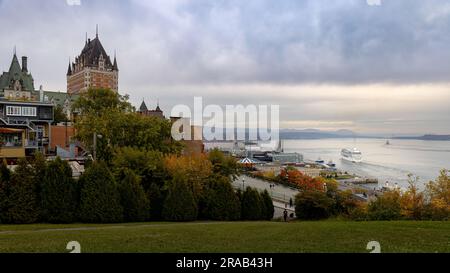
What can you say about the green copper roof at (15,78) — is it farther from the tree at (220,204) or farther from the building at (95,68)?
the tree at (220,204)

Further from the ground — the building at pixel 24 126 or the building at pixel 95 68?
the building at pixel 95 68

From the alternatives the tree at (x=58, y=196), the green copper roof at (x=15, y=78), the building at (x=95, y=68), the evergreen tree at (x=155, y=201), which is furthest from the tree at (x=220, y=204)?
the building at (x=95, y=68)

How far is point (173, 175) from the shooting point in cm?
2377

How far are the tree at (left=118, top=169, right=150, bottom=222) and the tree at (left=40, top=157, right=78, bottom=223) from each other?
2.48 metres

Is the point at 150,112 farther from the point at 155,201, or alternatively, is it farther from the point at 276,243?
the point at 276,243

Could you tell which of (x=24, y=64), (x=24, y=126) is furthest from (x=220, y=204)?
(x=24, y=64)

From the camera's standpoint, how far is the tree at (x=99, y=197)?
64.8 ft

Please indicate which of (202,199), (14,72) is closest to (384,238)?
(202,199)

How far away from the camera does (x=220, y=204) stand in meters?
23.4

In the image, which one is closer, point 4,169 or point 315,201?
point 4,169

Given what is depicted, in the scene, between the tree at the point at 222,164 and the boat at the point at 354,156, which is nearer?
the tree at the point at 222,164

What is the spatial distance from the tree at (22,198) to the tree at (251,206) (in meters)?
11.6

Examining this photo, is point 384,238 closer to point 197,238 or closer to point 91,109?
point 197,238
